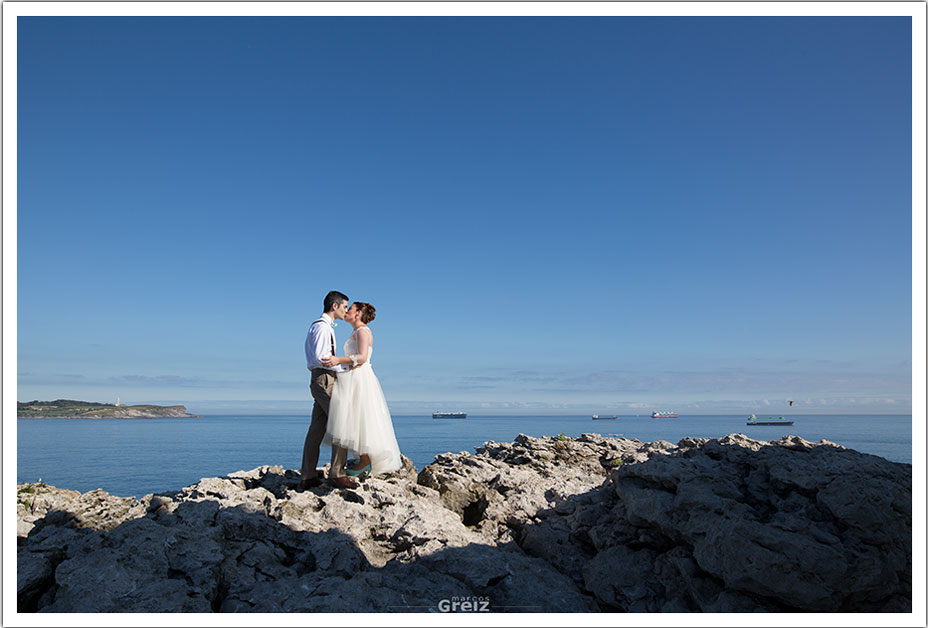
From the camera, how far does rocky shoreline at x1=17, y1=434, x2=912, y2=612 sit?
4.33m

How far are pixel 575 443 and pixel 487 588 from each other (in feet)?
20.5

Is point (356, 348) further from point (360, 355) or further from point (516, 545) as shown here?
point (516, 545)

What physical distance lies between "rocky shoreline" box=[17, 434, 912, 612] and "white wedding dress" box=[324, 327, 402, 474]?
0.61 meters

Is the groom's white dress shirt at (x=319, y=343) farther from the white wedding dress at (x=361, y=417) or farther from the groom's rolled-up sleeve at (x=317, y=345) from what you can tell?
the white wedding dress at (x=361, y=417)

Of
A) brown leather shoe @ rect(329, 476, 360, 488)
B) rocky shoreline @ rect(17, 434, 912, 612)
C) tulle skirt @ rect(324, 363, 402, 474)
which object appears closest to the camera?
rocky shoreline @ rect(17, 434, 912, 612)

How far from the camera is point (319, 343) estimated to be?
696 centimetres

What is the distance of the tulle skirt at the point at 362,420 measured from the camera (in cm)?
695

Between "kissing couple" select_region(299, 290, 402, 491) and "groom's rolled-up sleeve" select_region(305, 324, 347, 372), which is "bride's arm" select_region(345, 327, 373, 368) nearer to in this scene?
"kissing couple" select_region(299, 290, 402, 491)

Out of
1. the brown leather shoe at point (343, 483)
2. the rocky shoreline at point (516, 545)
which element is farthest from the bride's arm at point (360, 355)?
the rocky shoreline at point (516, 545)

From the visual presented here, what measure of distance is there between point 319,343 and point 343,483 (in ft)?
6.49

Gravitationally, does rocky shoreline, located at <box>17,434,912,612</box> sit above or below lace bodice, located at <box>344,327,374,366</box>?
below

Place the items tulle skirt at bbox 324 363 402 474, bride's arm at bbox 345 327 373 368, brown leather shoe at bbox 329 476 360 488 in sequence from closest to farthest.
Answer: brown leather shoe at bbox 329 476 360 488, tulle skirt at bbox 324 363 402 474, bride's arm at bbox 345 327 373 368

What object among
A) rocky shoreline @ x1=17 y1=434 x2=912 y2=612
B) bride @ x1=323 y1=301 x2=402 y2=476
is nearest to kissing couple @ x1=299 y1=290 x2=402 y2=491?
bride @ x1=323 y1=301 x2=402 y2=476

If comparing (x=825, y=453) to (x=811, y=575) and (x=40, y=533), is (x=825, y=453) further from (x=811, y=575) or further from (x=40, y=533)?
(x=40, y=533)
